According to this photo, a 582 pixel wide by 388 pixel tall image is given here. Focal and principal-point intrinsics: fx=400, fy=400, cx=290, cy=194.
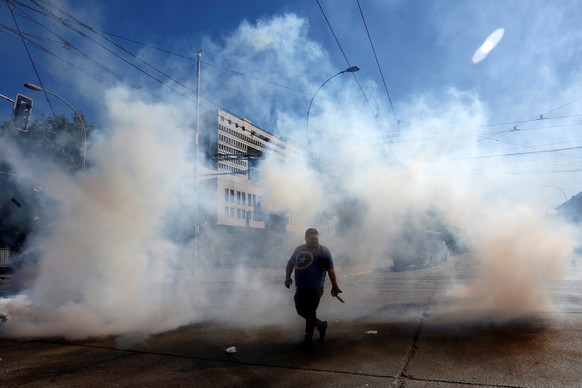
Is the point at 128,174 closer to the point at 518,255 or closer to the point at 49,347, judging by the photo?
the point at 49,347

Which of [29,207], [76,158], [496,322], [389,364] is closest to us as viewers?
[389,364]

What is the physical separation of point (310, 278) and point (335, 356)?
1031mm

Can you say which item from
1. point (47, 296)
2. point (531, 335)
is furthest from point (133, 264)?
point (531, 335)

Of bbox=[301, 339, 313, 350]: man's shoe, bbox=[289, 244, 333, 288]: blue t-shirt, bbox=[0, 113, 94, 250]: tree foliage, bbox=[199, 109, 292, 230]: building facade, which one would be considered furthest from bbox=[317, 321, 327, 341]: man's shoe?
bbox=[199, 109, 292, 230]: building facade

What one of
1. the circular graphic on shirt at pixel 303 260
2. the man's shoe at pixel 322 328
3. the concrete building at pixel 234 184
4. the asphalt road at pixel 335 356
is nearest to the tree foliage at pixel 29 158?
the concrete building at pixel 234 184

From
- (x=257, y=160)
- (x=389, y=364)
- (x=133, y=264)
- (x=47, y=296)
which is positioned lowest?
(x=389, y=364)

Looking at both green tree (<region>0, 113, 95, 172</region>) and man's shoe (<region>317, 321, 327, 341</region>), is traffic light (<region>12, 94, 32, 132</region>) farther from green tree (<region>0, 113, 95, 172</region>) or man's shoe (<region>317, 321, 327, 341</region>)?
man's shoe (<region>317, 321, 327, 341</region>)

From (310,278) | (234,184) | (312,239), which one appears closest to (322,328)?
(310,278)

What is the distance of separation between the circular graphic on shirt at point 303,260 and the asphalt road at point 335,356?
959 mm

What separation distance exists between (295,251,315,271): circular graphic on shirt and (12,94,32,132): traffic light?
9.13 m

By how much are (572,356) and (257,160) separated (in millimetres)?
11497

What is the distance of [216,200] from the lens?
16.2 metres

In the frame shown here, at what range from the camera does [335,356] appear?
4410 millimetres

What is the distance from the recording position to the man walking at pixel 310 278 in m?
5.03
